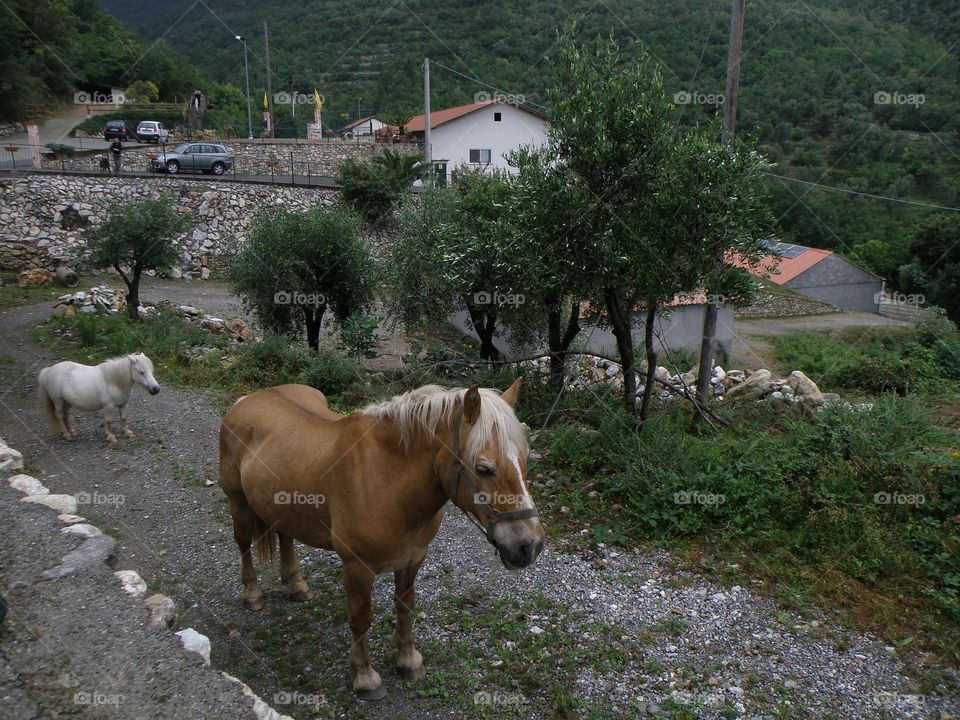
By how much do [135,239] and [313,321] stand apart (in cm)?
502

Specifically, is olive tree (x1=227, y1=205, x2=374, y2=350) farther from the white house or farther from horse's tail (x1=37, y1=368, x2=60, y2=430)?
the white house

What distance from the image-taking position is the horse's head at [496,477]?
3463 mm

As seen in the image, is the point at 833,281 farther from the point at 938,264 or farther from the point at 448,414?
the point at 448,414

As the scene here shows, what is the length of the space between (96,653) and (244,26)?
8989 cm

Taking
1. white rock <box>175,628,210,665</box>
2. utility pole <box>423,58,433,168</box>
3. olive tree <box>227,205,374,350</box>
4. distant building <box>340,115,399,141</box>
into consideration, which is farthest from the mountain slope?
white rock <box>175,628,210,665</box>

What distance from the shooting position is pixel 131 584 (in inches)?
171

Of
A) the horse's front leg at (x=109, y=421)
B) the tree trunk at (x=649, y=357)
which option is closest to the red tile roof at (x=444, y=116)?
the horse's front leg at (x=109, y=421)

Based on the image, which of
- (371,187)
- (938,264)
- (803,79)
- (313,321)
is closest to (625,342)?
(313,321)

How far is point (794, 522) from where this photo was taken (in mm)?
6527

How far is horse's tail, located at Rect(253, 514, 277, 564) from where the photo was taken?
5.09 metres

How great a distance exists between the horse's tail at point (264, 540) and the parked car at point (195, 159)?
2965cm

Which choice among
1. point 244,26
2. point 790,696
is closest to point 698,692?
point 790,696

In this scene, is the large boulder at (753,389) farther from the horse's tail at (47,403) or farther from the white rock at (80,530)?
the horse's tail at (47,403)

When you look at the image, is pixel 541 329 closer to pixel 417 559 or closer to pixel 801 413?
pixel 801 413
